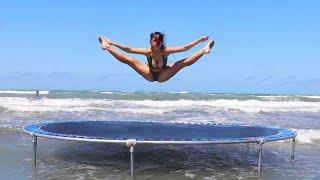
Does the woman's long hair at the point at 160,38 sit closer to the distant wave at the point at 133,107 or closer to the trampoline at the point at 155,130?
the trampoline at the point at 155,130

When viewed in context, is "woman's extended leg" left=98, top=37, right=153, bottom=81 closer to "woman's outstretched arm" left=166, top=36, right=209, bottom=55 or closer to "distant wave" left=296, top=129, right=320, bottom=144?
"woman's outstretched arm" left=166, top=36, right=209, bottom=55

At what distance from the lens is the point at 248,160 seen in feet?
30.1

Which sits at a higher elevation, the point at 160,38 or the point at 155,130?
the point at 160,38

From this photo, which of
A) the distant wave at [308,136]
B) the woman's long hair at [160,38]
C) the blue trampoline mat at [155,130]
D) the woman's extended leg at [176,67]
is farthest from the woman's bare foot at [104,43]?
the distant wave at [308,136]

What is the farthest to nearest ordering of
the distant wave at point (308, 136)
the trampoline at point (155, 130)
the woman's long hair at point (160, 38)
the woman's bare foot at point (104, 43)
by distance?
the distant wave at point (308, 136), the trampoline at point (155, 130), the woman's long hair at point (160, 38), the woman's bare foot at point (104, 43)

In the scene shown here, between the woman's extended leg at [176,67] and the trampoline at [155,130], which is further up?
the woman's extended leg at [176,67]

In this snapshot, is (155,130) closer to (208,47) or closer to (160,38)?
(160,38)

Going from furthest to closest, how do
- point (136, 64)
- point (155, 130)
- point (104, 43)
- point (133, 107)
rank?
point (133, 107), point (155, 130), point (136, 64), point (104, 43)

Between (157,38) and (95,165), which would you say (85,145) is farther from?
(157,38)

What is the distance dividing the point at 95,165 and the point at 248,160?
3.09m

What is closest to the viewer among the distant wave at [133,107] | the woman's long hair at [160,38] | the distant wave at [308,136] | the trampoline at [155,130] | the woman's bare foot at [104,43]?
the woman's bare foot at [104,43]

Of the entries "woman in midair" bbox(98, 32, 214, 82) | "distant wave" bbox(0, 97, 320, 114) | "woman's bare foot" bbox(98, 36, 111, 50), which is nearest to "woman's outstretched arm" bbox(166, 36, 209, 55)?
"woman in midair" bbox(98, 32, 214, 82)

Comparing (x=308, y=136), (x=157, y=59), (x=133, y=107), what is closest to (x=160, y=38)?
(x=157, y=59)

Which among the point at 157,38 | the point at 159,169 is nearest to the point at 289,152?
the point at 159,169
